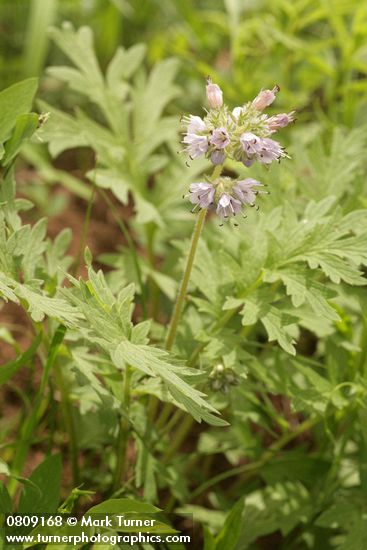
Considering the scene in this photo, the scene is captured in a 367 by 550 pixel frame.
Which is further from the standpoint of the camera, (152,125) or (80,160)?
(80,160)

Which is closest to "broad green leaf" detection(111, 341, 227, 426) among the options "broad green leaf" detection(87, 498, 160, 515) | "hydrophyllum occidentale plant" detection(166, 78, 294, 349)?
"broad green leaf" detection(87, 498, 160, 515)

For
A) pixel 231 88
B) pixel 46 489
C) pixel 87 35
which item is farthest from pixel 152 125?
pixel 46 489

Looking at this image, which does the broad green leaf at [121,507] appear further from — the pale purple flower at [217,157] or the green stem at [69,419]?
the pale purple flower at [217,157]

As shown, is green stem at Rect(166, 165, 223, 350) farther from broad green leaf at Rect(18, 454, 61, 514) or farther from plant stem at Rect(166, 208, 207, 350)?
broad green leaf at Rect(18, 454, 61, 514)

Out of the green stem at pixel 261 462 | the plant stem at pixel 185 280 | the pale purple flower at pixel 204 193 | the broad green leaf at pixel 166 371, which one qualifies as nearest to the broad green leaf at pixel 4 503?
the broad green leaf at pixel 166 371

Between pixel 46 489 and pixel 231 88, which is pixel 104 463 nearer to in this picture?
pixel 46 489
